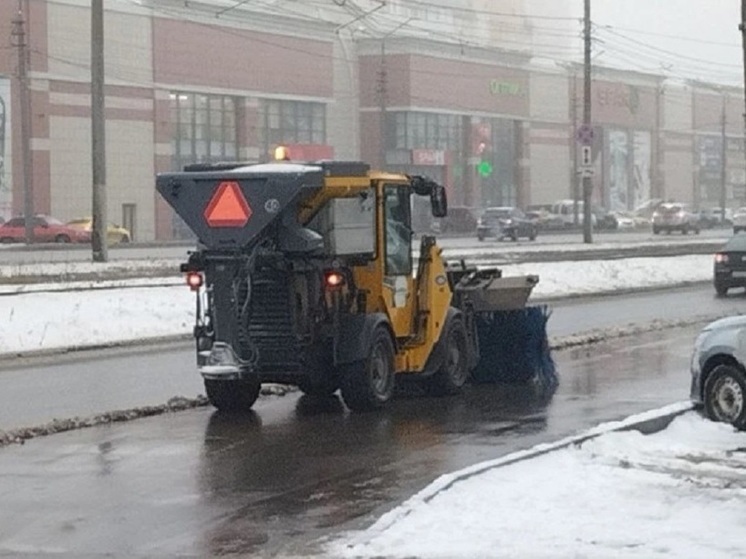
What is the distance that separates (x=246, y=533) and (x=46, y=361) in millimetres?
13111

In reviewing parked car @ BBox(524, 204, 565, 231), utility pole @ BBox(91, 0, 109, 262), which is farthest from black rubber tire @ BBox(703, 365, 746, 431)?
parked car @ BBox(524, 204, 565, 231)

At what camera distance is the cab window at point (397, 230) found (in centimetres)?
1753

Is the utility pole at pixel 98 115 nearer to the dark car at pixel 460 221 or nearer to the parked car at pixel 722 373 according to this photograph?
the parked car at pixel 722 373

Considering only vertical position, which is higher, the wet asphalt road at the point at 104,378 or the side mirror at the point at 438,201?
the side mirror at the point at 438,201

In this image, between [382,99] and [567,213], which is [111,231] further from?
[567,213]

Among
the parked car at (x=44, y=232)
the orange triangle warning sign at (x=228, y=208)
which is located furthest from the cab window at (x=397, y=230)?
the parked car at (x=44, y=232)

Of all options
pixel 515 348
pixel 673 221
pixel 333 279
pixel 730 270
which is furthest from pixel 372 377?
pixel 673 221

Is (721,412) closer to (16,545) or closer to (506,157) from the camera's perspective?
(16,545)

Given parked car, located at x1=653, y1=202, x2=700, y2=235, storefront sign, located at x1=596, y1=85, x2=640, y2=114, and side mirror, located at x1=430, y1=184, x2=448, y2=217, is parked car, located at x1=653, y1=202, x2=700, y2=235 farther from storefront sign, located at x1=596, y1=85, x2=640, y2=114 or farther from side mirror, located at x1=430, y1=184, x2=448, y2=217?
side mirror, located at x1=430, y1=184, x2=448, y2=217

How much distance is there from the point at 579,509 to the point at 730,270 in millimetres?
28125

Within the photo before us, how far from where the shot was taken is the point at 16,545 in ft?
34.0

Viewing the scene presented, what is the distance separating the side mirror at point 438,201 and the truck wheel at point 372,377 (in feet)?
4.91

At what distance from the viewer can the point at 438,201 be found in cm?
1794

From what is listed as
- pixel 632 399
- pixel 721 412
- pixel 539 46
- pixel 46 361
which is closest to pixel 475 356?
pixel 632 399
